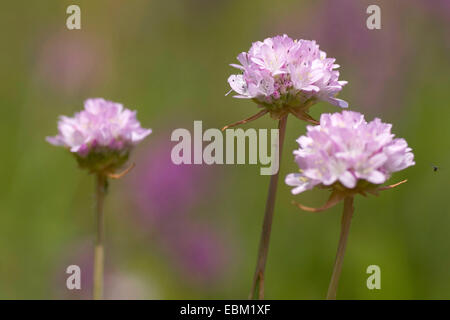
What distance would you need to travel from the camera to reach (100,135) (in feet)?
5.37

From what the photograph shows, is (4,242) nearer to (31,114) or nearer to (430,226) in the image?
(31,114)

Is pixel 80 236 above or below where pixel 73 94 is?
below

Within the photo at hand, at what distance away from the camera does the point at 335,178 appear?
4.03 ft

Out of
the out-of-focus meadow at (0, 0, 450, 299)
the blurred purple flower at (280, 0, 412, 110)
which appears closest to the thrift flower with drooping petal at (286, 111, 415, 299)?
the out-of-focus meadow at (0, 0, 450, 299)

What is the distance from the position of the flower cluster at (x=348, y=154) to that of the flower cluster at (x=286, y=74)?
0.15m

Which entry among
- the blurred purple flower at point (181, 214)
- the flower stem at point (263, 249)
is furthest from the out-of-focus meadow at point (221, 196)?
the flower stem at point (263, 249)

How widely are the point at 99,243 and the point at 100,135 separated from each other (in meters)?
0.29

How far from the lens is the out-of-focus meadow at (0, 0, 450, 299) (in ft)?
10.1

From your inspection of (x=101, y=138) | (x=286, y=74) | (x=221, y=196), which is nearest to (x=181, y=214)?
(x=221, y=196)

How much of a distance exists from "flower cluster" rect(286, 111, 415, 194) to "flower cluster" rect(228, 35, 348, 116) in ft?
0.49

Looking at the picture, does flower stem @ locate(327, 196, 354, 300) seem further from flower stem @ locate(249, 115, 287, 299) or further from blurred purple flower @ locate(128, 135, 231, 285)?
blurred purple flower @ locate(128, 135, 231, 285)

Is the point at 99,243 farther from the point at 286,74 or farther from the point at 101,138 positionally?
the point at 286,74

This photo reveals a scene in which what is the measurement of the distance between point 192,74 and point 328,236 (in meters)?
1.74

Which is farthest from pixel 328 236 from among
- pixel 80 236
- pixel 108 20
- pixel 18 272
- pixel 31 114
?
pixel 108 20
